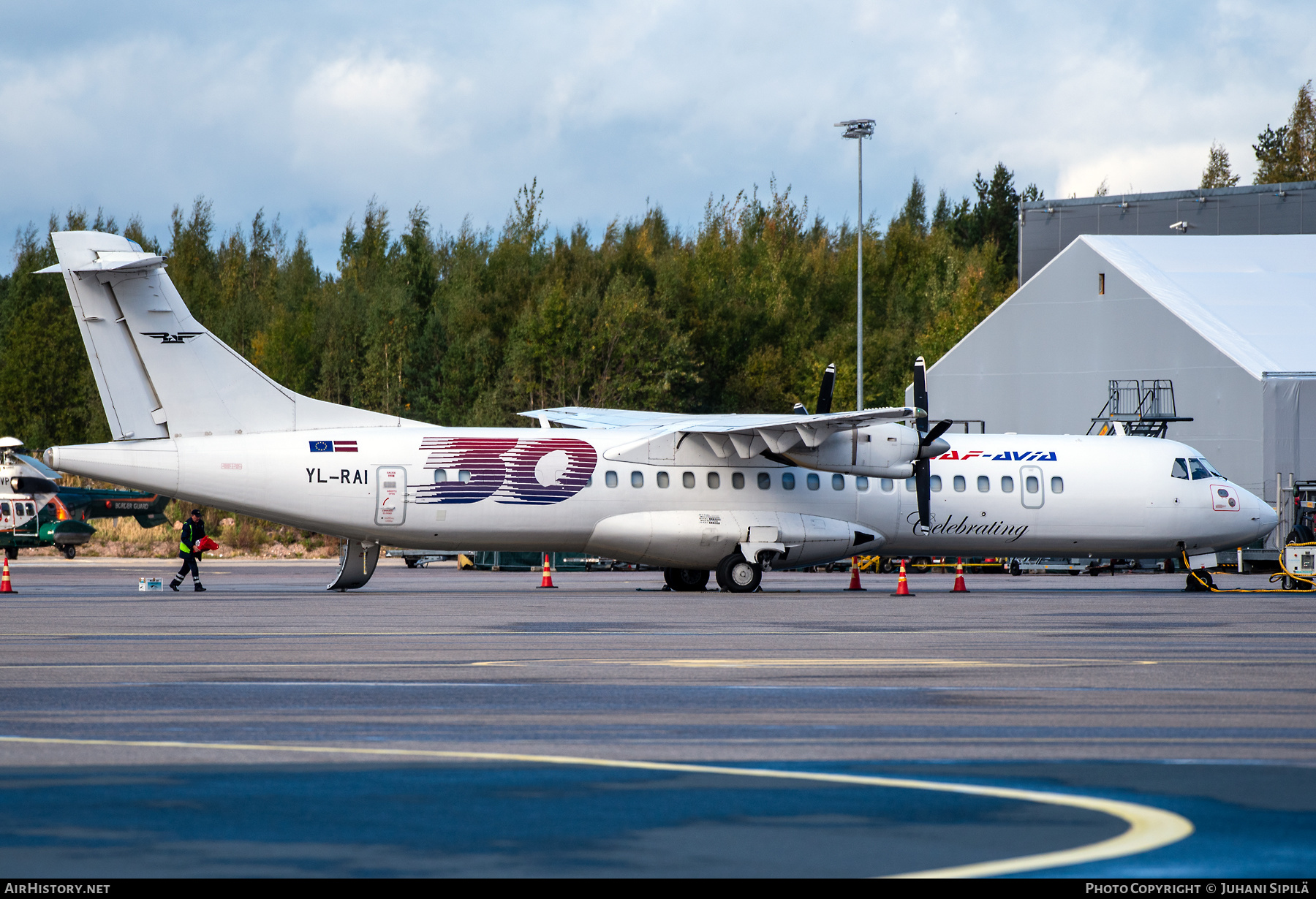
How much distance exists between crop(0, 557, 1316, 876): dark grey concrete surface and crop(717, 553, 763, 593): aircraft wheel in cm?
855

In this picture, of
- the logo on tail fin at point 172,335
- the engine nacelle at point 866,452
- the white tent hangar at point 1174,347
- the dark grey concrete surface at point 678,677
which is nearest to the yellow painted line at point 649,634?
the dark grey concrete surface at point 678,677

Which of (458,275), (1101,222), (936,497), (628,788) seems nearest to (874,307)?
(1101,222)

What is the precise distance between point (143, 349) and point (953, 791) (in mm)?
22270

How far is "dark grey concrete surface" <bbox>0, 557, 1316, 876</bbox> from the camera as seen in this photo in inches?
220

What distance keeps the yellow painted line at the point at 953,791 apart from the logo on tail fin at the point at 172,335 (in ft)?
61.2

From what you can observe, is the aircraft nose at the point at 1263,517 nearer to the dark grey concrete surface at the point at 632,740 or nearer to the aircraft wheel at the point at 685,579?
the aircraft wheel at the point at 685,579

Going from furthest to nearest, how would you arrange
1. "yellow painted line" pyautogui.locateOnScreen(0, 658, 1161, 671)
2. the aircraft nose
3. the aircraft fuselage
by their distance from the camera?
the aircraft nose < the aircraft fuselage < "yellow painted line" pyautogui.locateOnScreen(0, 658, 1161, 671)

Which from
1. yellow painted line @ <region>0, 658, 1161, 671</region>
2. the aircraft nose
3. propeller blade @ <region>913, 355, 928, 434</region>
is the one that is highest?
propeller blade @ <region>913, 355, 928, 434</region>

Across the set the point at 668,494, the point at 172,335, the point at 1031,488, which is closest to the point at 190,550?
the point at 172,335

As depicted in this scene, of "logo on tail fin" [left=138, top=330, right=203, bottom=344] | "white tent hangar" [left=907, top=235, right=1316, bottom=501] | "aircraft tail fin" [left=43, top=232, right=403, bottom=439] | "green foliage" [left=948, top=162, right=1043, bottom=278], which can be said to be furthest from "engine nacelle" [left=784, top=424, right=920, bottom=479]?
"green foliage" [left=948, top=162, right=1043, bottom=278]

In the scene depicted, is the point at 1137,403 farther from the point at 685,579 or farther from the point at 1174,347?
the point at 685,579

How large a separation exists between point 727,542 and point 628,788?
21.6 m

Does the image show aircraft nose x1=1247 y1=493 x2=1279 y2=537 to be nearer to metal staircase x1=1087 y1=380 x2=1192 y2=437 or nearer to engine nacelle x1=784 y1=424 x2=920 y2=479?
engine nacelle x1=784 y1=424 x2=920 y2=479
